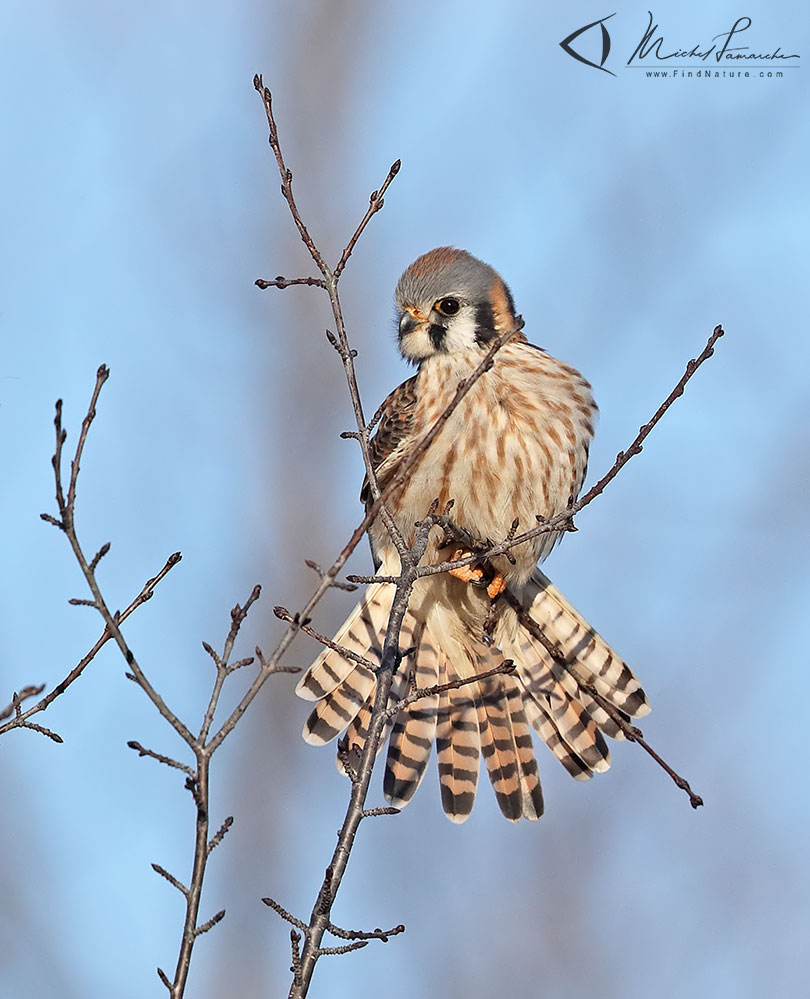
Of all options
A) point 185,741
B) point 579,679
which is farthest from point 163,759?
point 579,679

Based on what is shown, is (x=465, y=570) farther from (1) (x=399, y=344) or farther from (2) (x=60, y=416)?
(2) (x=60, y=416)

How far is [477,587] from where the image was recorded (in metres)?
3.59

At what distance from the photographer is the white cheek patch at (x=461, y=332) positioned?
359cm

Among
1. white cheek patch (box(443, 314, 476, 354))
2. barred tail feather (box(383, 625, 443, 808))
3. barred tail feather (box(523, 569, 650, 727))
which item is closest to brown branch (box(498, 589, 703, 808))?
barred tail feather (box(523, 569, 650, 727))

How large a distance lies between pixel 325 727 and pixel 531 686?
69 cm

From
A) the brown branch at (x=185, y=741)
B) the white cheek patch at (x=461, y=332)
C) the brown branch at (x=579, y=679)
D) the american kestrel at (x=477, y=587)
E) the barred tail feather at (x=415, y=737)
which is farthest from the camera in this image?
the white cheek patch at (x=461, y=332)

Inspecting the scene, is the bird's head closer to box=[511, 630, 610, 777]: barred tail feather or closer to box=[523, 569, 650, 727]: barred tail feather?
box=[523, 569, 650, 727]: barred tail feather

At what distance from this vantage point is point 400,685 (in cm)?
361

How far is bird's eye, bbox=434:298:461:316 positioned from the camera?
3639 millimetres

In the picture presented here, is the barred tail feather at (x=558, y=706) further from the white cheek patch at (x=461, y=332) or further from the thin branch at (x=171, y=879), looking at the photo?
the thin branch at (x=171, y=879)

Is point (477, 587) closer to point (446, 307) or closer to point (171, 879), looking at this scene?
point (446, 307)

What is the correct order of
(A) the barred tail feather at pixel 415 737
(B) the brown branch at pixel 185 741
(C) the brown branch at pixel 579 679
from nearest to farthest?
(B) the brown branch at pixel 185 741 < (C) the brown branch at pixel 579 679 < (A) the barred tail feather at pixel 415 737

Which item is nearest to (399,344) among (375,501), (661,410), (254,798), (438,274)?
(438,274)

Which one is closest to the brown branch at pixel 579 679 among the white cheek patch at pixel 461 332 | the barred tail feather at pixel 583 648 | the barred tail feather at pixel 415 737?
the barred tail feather at pixel 583 648
